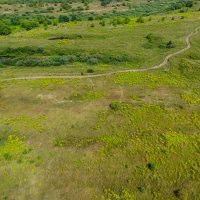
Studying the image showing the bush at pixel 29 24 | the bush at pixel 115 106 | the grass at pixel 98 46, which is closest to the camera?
the bush at pixel 115 106

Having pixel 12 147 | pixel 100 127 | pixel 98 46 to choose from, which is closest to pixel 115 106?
pixel 100 127

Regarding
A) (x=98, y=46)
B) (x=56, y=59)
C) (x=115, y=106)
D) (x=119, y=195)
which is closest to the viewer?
(x=119, y=195)

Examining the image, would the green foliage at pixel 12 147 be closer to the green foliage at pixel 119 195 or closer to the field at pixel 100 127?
the field at pixel 100 127

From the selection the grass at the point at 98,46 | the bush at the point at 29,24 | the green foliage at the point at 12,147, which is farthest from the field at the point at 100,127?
the bush at the point at 29,24

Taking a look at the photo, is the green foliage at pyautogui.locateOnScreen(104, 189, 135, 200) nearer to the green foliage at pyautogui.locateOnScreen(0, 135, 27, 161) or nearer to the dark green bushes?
the green foliage at pyautogui.locateOnScreen(0, 135, 27, 161)

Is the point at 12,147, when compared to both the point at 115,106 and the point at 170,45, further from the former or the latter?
the point at 170,45

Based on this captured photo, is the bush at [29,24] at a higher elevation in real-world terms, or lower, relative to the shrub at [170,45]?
lower

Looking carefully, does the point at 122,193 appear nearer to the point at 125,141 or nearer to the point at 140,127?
the point at 125,141

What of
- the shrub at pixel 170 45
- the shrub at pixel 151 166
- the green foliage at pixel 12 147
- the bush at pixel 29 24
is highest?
the green foliage at pixel 12 147

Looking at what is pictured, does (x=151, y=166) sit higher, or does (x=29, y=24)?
(x=151, y=166)
